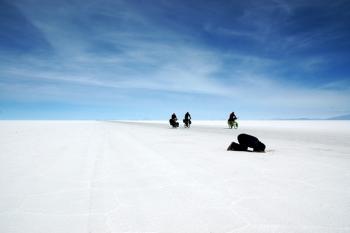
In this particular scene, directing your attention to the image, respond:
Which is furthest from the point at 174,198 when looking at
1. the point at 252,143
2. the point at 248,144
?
the point at 248,144

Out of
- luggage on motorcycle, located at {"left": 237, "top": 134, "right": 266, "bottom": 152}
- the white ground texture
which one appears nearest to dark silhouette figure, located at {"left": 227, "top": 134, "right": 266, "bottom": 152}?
luggage on motorcycle, located at {"left": 237, "top": 134, "right": 266, "bottom": 152}

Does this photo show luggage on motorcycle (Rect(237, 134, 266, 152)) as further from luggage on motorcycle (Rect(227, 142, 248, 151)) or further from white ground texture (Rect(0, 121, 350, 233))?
white ground texture (Rect(0, 121, 350, 233))

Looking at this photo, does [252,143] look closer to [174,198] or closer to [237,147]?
[237,147]

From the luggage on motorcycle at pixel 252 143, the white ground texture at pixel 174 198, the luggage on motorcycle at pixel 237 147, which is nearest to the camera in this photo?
the white ground texture at pixel 174 198

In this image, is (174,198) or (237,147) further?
(237,147)

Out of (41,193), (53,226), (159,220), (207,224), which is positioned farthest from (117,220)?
(41,193)

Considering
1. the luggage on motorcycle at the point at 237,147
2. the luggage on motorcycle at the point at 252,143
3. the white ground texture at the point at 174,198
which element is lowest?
the white ground texture at the point at 174,198

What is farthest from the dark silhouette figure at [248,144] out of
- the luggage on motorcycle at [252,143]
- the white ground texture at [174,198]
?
A: the white ground texture at [174,198]

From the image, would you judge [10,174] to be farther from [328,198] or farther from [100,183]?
[328,198]

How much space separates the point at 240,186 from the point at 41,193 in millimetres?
3253

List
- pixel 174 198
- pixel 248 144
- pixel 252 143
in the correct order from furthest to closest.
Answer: pixel 248 144
pixel 252 143
pixel 174 198

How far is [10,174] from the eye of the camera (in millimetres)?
5559

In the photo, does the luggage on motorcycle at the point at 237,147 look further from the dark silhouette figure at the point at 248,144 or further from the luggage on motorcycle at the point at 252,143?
the luggage on motorcycle at the point at 252,143

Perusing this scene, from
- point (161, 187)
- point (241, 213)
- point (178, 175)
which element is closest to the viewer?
point (241, 213)
